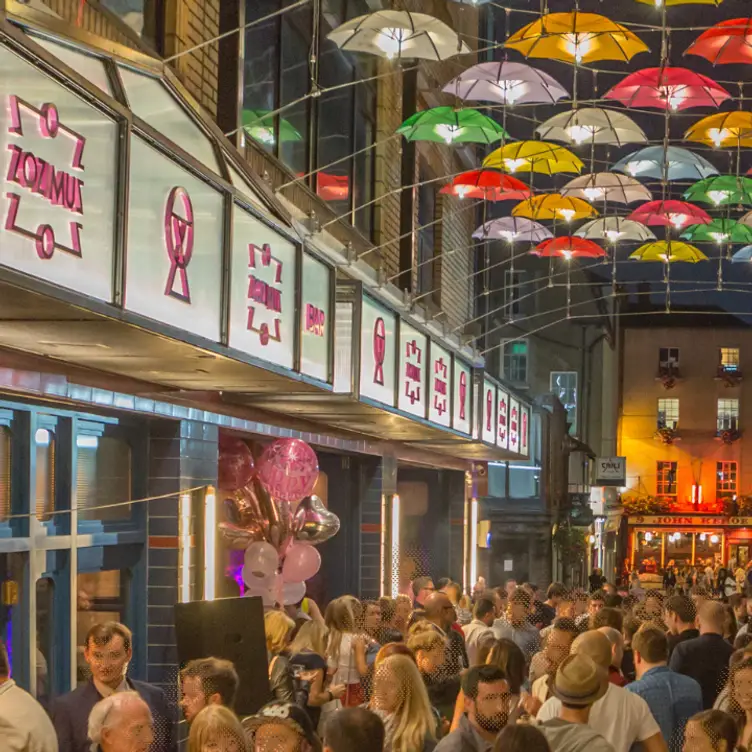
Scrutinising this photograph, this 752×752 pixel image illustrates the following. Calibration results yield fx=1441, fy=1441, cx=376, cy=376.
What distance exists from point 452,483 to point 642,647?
827 inches

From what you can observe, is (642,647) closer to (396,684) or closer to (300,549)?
(396,684)

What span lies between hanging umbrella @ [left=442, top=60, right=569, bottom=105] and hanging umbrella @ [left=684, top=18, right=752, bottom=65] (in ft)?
7.81

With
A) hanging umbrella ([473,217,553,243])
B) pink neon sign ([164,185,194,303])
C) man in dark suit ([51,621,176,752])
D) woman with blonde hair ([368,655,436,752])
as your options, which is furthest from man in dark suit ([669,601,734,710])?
hanging umbrella ([473,217,553,243])

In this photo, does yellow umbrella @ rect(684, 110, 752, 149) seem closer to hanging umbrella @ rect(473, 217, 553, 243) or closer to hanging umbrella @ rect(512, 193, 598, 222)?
hanging umbrella @ rect(512, 193, 598, 222)

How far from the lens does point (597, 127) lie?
18.5 m

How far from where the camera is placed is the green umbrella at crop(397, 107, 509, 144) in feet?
58.7

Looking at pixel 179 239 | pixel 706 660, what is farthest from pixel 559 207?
pixel 179 239

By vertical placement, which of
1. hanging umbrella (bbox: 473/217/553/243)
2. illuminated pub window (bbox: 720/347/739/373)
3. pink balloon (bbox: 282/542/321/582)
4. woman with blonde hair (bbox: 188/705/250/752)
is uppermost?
illuminated pub window (bbox: 720/347/739/373)

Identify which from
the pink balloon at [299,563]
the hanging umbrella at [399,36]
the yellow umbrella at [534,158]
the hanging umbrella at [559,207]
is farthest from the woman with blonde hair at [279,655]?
the hanging umbrella at [559,207]

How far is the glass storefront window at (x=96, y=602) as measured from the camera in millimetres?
11102

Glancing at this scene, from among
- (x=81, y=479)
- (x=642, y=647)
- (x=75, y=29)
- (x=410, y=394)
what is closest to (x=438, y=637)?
(x=642, y=647)

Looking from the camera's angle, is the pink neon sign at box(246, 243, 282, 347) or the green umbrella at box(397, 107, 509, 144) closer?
the pink neon sign at box(246, 243, 282, 347)

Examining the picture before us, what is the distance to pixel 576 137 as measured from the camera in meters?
A: 18.5

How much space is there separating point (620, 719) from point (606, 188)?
1497 centimetres
